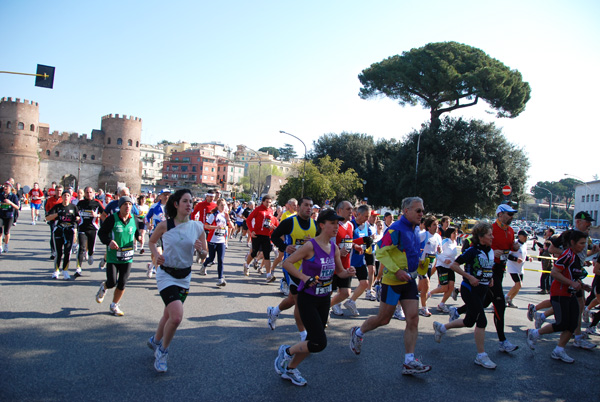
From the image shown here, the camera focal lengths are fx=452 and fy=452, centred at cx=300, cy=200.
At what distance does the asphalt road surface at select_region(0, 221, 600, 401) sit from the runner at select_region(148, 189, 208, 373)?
11.7 inches

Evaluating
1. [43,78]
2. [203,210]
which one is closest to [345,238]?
[203,210]

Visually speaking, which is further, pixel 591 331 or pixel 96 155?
pixel 96 155

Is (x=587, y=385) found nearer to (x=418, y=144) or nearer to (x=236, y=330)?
(x=236, y=330)

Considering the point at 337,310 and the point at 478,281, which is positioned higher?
the point at 478,281

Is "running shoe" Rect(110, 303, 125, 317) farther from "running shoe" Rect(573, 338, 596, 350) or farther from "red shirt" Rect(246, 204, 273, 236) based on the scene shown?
"running shoe" Rect(573, 338, 596, 350)

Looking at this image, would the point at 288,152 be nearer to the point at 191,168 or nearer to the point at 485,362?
the point at 191,168

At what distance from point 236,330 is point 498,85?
3740 cm

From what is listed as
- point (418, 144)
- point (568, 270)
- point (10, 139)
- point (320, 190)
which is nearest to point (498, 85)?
point (418, 144)

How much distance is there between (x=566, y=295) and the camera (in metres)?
5.52

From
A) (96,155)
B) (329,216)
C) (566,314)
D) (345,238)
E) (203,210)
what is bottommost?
(566,314)

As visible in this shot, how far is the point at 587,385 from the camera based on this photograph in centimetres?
469

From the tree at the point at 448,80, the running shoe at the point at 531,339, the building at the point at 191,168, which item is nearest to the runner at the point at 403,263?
the running shoe at the point at 531,339

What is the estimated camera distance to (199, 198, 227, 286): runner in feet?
29.5

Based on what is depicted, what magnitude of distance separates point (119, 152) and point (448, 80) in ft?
205
